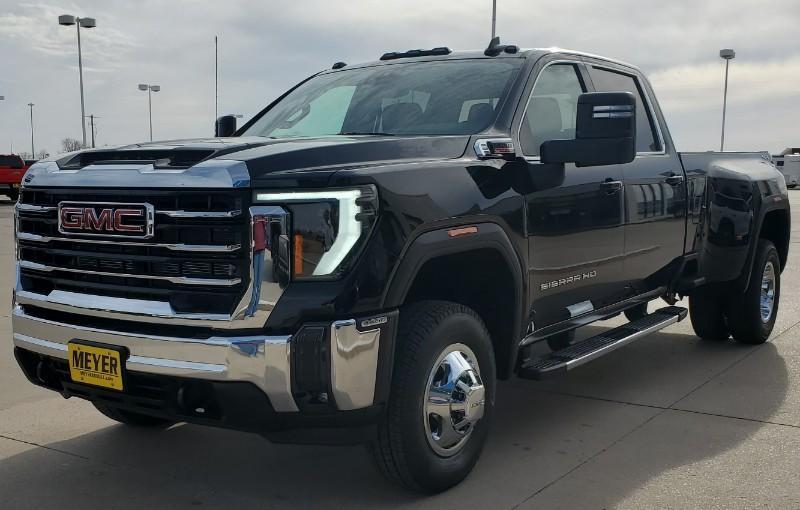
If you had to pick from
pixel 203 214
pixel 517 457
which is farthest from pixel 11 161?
pixel 203 214

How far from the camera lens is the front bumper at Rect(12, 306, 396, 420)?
3010mm

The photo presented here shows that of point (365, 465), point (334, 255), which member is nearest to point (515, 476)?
point (365, 465)

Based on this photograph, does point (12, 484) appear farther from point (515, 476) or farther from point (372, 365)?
point (515, 476)

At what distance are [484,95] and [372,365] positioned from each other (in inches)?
68.5

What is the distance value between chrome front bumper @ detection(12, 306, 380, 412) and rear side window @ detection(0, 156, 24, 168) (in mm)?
30772

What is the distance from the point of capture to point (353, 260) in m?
3.11

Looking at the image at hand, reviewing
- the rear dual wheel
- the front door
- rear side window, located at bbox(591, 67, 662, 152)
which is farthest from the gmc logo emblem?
the rear dual wheel

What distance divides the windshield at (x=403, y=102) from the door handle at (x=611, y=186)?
778 millimetres

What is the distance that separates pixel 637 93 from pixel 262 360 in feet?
12.0

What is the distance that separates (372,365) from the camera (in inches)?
124

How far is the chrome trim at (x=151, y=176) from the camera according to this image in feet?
10.1

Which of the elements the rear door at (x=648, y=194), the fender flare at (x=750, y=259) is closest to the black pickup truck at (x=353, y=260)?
the rear door at (x=648, y=194)

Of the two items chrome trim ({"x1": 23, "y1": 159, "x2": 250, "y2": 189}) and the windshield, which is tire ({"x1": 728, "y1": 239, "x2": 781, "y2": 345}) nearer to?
the windshield

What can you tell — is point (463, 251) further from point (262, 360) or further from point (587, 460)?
point (587, 460)
